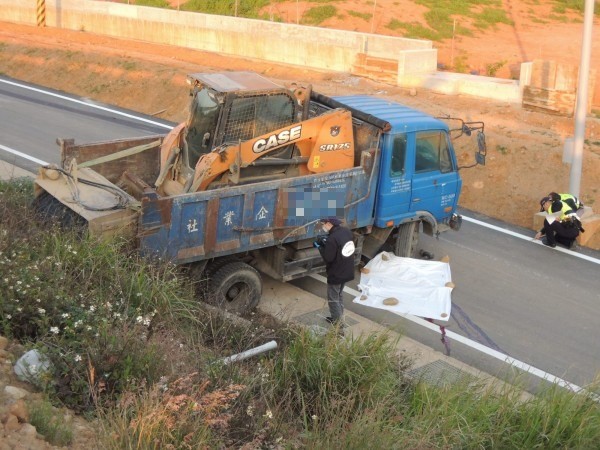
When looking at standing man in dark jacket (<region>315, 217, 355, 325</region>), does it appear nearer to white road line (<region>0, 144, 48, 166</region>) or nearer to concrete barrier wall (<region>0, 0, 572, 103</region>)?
white road line (<region>0, 144, 48, 166</region>)

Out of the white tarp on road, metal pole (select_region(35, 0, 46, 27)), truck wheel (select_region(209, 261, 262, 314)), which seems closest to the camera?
truck wheel (select_region(209, 261, 262, 314))

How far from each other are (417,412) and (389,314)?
357 centimetres

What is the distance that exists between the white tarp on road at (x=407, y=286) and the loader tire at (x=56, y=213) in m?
3.88

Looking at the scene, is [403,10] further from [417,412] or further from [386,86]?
[417,412]

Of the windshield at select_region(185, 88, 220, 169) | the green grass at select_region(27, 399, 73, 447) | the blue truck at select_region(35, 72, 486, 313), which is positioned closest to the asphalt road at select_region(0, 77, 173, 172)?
the blue truck at select_region(35, 72, 486, 313)

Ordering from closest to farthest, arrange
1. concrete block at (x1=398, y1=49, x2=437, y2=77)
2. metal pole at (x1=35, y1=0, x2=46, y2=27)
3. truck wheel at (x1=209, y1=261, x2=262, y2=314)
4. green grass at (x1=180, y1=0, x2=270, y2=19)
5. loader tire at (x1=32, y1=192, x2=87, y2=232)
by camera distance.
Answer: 1. loader tire at (x1=32, y1=192, x2=87, y2=232)
2. truck wheel at (x1=209, y1=261, x2=262, y2=314)
3. concrete block at (x1=398, y1=49, x2=437, y2=77)
4. metal pole at (x1=35, y1=0, x2=46, y2=27)
5. green grass at (x1=180, y1=0, x2=270, y2=19)

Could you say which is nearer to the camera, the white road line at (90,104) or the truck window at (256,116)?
the truck window at (256,116)

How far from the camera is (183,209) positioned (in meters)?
8.62

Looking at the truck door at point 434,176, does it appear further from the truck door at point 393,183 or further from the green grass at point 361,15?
the green grass at point 361,15

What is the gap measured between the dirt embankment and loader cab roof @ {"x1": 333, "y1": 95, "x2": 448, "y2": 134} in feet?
14.9

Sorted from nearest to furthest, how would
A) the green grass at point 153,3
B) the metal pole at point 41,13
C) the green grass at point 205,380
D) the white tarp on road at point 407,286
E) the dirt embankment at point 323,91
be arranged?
the green grass at point 205,380, the white tarp on road at point 407,286, the dirt embankment at point 323,91, the metal pole at point 41,13, the green grass at point 153,3

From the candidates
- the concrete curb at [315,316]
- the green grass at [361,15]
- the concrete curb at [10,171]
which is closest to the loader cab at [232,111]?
the concrete curb at [315,316]

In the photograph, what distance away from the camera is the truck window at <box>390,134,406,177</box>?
10.5 metres

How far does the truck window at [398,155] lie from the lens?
10469 mm
